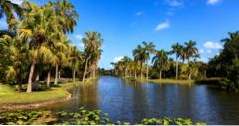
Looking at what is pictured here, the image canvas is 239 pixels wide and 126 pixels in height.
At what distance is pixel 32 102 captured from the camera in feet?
113

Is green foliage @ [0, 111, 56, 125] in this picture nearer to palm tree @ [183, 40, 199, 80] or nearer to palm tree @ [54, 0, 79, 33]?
palm tree @ [54, 0, 79, 33]

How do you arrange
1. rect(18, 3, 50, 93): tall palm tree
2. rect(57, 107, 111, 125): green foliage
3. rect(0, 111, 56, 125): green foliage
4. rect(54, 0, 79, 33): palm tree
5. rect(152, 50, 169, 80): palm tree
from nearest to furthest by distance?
1. rect(57, 107, 111, 125): green foliage
2. rect(0, 111, 56, 125): green foliage
3. rect(18, 3, 50, 93): tall palm tree
4. rect(54, 0, 79, 33): palm tree
5. rect(152, 50, 169, 80): palm tree

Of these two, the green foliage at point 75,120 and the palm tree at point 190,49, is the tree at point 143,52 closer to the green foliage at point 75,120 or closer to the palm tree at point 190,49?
the palm tree at point 190,49

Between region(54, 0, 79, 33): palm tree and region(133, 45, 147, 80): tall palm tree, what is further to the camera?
region(133, 45, 147, 80): tall palm tree

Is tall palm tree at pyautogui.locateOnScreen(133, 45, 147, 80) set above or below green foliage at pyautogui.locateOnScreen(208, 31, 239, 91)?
above

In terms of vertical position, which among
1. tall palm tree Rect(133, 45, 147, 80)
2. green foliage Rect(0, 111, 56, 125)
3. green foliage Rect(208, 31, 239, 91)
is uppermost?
tall palm tree Rect(133, 45, 147, 80)

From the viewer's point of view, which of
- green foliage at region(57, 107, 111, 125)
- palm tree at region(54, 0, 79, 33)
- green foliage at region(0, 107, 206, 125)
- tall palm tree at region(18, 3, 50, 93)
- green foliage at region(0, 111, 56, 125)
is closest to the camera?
green foliage at region(57, 107, 111, 125)

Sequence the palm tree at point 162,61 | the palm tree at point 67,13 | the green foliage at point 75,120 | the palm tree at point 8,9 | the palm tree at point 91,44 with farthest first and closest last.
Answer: the palm tree at point 162,61, the palm tree at point 91,44, the palm tree at point 67,13, the palm tree at point 8,9, the green foliage at point 75,120

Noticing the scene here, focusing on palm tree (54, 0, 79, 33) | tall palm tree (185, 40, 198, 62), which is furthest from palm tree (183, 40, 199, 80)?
palm tree (54, 0, 79, 33)

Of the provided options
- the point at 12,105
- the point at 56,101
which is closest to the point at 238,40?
the point at 56,101

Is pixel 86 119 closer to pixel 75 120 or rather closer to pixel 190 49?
pixel 75 120

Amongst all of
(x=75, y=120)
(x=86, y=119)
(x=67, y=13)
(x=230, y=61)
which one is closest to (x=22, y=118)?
(x=75, y=120)

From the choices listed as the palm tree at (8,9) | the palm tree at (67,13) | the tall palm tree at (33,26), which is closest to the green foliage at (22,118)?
the palm tree at (8,9)

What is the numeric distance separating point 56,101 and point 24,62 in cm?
1465
